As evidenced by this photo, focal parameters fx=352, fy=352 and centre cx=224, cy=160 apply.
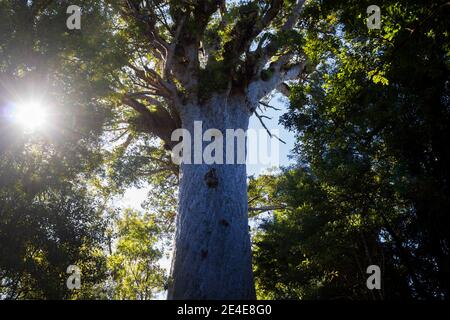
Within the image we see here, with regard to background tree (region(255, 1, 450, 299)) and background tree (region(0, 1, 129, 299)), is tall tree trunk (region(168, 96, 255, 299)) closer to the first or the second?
background tree (region(255, 1, 450, 299))

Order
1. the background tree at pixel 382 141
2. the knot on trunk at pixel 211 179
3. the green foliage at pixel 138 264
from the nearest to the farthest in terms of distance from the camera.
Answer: the background tree at pixel 382 141, the knot on trunk at pixel 211 179, the green foliage at pixel 138 264

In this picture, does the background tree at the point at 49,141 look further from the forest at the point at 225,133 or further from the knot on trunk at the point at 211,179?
the knot on trunk at the point at 211,179

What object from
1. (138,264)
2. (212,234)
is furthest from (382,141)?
(138,264)

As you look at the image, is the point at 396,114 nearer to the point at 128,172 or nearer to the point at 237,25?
the point at 237,25

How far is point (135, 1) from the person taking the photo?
9.23 metres

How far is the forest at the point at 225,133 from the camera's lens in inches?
231

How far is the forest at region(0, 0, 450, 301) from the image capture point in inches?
231

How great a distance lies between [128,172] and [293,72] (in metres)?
6.19

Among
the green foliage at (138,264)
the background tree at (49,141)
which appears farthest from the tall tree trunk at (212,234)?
the green foliage at (138,264)

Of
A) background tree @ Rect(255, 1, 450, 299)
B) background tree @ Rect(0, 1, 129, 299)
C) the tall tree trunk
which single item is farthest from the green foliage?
the tall tree trunk

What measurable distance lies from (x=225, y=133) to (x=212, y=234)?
2384 mm
